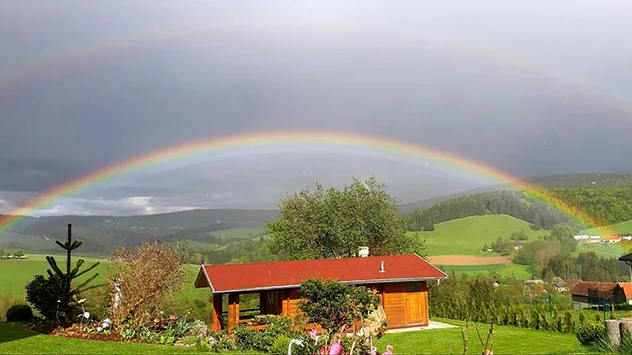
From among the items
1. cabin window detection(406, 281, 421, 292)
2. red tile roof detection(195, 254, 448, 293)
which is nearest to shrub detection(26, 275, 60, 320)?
red tile roof detection(195, 254, 448, 293)

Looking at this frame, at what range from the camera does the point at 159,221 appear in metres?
Result: 79.5

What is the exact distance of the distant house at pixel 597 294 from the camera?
3073 centimetres

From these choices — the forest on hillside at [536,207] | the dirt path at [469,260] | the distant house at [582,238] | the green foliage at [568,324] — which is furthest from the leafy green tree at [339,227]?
the distant house at [582,238]

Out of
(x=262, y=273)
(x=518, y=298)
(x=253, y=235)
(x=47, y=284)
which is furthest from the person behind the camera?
(x=253, y=235)

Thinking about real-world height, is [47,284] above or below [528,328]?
above

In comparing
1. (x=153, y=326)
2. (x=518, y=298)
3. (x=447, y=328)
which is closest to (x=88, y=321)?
(x=153, y=326)

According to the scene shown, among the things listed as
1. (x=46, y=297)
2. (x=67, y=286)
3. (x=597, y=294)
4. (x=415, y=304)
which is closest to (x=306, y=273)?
(x=415, y=304)

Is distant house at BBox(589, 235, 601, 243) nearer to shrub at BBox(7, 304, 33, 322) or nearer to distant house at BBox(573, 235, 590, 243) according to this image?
distant house at BBox(573, 235, 590, 243)

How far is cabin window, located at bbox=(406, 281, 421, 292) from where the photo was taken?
2128 centimetres

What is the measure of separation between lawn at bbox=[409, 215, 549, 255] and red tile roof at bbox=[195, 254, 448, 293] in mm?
53557

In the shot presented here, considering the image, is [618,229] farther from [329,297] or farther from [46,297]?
[46,297]

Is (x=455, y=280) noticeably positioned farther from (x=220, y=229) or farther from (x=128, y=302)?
(x=220, y=229)

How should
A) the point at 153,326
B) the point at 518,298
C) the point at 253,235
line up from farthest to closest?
1. the point at 253,235
2. the point at 518,298
3. the point at 153,326

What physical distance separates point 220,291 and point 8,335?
6747 millimetres
